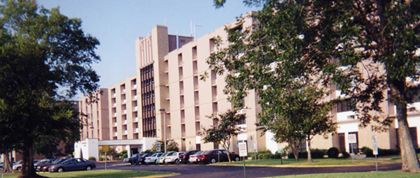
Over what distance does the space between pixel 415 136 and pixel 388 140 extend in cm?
245

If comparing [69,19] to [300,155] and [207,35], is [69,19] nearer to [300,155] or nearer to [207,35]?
[300,155]

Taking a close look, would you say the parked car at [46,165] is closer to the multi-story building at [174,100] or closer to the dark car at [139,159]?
the dark car at [139,159]

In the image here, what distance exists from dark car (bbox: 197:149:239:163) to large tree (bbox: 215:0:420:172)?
34.4m

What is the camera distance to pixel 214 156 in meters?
57.3

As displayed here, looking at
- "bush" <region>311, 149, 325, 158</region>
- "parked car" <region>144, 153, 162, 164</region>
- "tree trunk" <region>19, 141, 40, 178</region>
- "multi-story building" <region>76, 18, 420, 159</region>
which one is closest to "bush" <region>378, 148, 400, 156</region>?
"bush" <region>311, 149, 325, 158</region>

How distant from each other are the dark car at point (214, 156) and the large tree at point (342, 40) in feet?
113

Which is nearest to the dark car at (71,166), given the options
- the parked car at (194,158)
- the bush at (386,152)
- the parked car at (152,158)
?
the parked car at (152,158)

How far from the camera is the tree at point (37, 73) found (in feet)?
118

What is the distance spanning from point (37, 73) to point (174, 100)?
58354mm

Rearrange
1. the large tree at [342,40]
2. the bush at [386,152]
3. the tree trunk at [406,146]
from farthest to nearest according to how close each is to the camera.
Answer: the bush at [386,152], the tree trunk at [406,146], the large tree at [342,40]

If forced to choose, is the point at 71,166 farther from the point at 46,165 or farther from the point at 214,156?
the point at 214,156

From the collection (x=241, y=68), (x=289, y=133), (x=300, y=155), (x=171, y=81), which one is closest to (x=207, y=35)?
(x=171, y=81)

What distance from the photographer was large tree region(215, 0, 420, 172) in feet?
61.7

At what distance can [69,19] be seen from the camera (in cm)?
4069
